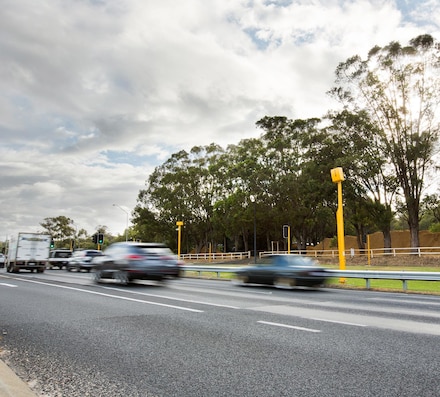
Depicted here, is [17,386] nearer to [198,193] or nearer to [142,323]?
[142,323]

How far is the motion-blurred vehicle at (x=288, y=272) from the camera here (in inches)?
602

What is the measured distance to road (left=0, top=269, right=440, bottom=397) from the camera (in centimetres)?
411

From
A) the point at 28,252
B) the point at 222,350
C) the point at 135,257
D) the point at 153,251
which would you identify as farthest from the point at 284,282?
the point at 28,252

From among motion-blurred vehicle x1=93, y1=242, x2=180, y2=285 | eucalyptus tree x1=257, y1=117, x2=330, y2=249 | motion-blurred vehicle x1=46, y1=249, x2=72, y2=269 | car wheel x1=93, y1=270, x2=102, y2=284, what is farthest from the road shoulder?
eucalyptus tree x1=257, y1=117, x2=330, y2=249

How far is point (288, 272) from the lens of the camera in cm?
1550

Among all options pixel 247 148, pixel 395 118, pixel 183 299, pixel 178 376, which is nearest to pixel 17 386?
pixel 178 376

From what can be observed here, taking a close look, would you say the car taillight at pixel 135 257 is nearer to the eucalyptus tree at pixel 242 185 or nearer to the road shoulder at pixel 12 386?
the road shoulder at pixel 12 386

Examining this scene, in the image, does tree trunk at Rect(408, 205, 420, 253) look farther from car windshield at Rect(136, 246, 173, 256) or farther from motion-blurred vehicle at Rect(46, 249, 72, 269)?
motion-blurred vehicle at Rect(46, 249, 72, 269)

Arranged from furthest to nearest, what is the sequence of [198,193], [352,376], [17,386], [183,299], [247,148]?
[198,193] < [247,148] < [183,299] < [352,376] < [17,386]

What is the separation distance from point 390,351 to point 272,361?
168cm

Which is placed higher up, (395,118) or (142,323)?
(395,118)

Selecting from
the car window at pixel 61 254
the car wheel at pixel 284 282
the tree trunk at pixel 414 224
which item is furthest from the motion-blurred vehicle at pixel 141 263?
the tree trunk at pixel 414 224

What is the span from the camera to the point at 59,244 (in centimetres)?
11600

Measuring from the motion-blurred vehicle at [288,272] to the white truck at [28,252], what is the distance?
18.8m
